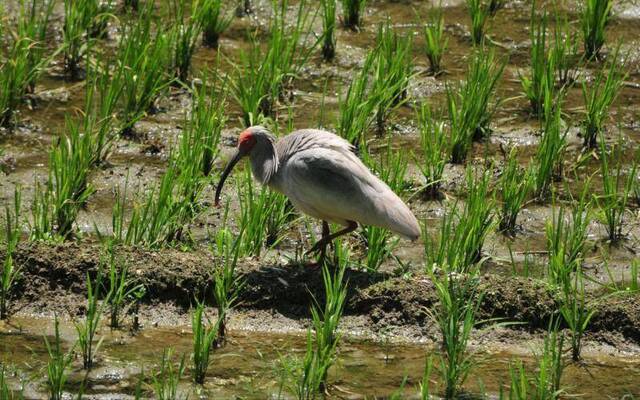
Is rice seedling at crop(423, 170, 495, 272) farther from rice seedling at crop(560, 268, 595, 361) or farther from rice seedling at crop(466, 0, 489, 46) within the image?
rice seedling at crop(466, 0, 489, 46)

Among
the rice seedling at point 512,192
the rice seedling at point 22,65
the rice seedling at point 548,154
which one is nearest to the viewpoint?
the rice seedling at point 512,192

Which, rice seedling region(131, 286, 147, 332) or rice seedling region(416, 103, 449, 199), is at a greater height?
rice seedling region(416, 103, 449, 199)

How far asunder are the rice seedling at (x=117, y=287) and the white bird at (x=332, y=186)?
0.83 metres

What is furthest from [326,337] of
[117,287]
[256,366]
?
[117,287]

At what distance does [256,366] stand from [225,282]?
1.44 feet

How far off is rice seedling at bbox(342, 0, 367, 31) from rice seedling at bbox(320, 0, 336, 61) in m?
0.34

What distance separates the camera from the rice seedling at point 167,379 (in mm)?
5152

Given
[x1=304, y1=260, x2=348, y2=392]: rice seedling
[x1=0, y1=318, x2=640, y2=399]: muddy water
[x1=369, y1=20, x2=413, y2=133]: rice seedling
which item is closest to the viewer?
[x1=304, y1=260, x2=348, y2=392]: rice seedling

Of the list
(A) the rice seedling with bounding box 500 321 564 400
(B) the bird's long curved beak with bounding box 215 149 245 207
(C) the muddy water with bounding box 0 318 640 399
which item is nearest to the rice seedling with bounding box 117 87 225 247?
(B) the bird's long curved beak with bounding box 215 149 245 207

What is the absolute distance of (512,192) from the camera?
7.09 metres

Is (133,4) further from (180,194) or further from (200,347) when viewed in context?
(200,347)

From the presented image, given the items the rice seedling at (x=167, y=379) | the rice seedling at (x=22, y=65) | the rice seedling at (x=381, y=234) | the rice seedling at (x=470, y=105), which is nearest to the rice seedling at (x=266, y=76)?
the rice seedling at (x=381, y=234)

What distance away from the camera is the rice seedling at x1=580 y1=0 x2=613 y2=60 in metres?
8.89

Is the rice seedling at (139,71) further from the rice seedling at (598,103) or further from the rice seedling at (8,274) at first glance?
the rice seedling at (598,103)
